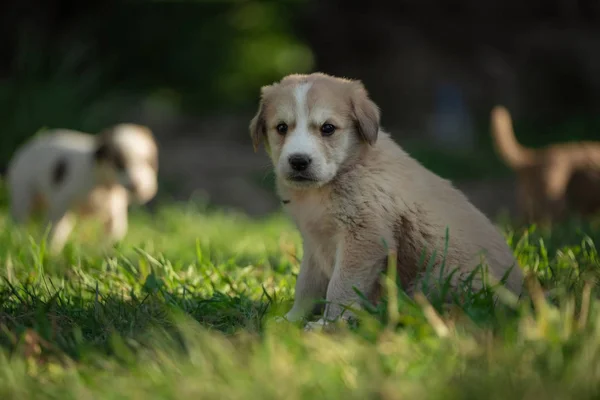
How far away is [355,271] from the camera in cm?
305

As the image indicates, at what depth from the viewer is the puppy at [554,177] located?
6.88 meters

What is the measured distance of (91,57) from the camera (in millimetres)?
12047

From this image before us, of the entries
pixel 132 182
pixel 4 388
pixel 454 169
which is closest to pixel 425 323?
pixel 4 388

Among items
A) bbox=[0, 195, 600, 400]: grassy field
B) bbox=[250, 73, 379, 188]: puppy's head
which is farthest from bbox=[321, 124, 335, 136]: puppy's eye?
bbox=[0, 195, 600, 400]: grassy field

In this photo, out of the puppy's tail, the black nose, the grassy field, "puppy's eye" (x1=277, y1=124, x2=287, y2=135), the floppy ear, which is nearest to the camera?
the grassy field

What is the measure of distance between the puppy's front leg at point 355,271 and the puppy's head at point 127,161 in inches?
124

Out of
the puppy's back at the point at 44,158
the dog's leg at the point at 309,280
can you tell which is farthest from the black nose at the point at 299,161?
the puppy's back at the point at 44,158

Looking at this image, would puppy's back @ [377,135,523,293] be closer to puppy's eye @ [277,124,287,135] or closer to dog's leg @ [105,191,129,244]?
puppy's eye @ [277,124,287,135]

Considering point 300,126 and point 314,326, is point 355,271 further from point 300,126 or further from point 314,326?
point 300,126

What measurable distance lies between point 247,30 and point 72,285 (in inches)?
541

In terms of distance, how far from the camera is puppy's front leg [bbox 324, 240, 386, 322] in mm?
3037

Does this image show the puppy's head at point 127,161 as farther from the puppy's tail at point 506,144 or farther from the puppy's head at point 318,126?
the puppy's tail at point 506,144

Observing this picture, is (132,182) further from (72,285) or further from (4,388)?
(4,388)

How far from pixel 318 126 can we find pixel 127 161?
2979mm
